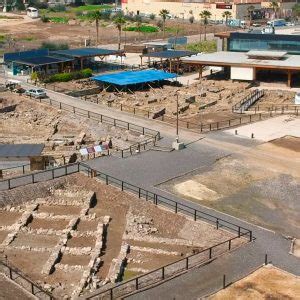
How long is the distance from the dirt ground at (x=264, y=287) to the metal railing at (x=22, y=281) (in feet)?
26.9

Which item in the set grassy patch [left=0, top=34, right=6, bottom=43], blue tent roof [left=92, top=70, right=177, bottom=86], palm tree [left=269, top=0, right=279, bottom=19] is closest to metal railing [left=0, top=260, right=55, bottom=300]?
blue tent roof [left=92, top=70, right=177, bottom=86]

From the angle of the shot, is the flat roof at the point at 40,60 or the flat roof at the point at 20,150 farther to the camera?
the flat roof at the point at 40,60

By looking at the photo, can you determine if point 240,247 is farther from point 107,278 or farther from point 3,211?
point 3,211

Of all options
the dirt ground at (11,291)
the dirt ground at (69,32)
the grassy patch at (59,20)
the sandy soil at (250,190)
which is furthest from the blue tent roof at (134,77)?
the grassy patch at (59,20)

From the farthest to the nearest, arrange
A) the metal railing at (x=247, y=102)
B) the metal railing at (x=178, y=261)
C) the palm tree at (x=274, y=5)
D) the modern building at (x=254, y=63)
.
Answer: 1. the palm tree at (x=274, y=5)
2. the modern building at (x=254, y=63)
3. the metal railing at (x=247, y=102)
4. the metal railing at (x=178, y=261)

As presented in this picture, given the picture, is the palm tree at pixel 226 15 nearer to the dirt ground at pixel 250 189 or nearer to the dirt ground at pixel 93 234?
the dirt ground at pixel 250 189

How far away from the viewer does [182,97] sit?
7438 cm

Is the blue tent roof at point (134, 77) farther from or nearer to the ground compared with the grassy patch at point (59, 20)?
nearer to the ground

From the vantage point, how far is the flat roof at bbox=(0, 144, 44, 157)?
4875cm

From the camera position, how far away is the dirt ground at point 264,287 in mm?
29016

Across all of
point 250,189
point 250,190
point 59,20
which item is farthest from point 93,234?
point 59,20

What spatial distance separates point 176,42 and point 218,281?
97639mm

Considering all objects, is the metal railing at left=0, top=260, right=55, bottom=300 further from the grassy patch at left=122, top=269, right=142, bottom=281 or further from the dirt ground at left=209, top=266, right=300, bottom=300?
the dirt ground at left=209, top=266, right=300, bottom=300

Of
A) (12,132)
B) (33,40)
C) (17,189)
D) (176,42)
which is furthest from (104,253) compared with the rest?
(33,40)
